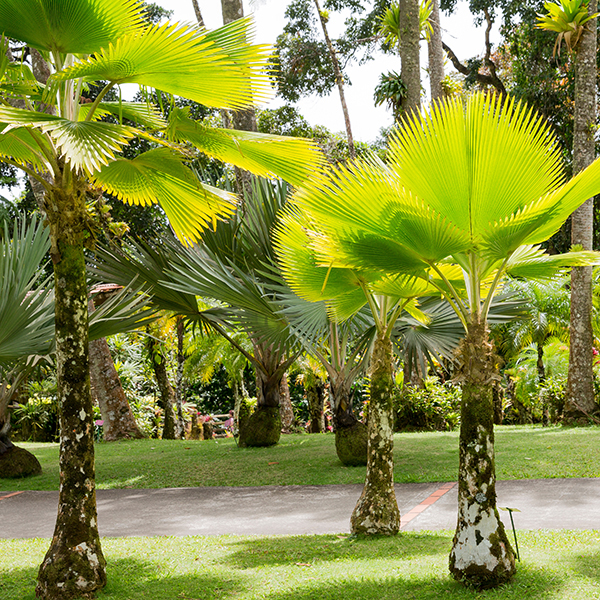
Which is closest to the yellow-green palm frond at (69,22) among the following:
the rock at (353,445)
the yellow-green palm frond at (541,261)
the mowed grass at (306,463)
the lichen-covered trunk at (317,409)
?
the yellow-green palm frond at (541,261)

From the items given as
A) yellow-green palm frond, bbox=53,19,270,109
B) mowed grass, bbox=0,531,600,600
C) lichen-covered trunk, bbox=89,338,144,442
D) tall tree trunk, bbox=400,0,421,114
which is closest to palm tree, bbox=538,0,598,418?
tall tree trunk, bbox=400,0,421,114

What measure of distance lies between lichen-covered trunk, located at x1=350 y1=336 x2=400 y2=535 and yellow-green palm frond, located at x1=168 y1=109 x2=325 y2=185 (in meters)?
1.79

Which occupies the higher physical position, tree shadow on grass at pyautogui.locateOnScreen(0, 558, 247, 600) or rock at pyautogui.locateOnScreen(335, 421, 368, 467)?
rock at pyautogui.locateOnScreen(335, 421, 368, 467)

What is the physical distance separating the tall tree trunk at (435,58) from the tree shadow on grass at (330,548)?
1259cm

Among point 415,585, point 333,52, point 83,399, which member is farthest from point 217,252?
point 333,52

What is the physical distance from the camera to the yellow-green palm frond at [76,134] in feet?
11.0

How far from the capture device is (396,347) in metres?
9.53

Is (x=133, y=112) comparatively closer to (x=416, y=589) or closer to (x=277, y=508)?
(x=416, y=589)

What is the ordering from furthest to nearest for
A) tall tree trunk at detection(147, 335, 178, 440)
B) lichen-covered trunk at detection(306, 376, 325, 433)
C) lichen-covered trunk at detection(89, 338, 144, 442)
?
lichen-covered trunk at detection(306, 376, 325, 433) → tall tree trunk at detection(147, 335, 178, 440) → lichen-covered trunk at detection(89, 338, 144, 442)

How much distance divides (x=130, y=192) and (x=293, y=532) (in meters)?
3.49

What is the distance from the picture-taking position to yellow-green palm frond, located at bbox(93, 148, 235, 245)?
4.68 m

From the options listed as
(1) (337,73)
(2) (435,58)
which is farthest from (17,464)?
(1) (337,73)

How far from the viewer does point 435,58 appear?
53.1ft

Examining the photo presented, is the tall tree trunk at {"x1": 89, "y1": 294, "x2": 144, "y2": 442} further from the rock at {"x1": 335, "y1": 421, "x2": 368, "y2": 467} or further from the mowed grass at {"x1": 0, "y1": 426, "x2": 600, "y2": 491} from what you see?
the rock at {"x1": 335, "y1": 421, "x2": 368, "y2": 467}
